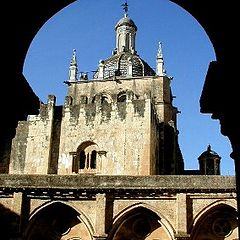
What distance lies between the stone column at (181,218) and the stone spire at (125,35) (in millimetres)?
27587

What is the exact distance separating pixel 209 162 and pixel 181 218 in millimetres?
18489

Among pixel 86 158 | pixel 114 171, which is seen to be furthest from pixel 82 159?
pixel 114 171

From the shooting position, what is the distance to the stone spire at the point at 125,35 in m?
43.8

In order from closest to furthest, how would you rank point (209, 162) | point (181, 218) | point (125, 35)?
1. point (181, 218)
2. point (209, 162)
3. point (125, 35)

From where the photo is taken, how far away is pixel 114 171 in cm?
2591

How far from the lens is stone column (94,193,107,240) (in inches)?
676

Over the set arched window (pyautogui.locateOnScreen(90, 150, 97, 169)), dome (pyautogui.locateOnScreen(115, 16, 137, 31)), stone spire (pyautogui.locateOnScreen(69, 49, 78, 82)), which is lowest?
arched window (pyautogui.locateOnScreen(90, 150, 97, 169))

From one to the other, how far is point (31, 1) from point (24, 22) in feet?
0.91

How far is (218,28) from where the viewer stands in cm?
584

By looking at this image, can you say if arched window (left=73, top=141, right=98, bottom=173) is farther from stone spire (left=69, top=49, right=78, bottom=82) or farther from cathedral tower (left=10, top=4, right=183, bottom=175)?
stone spire (left=69, top=49, right=78, bottom=82)

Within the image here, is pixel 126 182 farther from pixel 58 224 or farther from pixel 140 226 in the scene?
pixel 58 224

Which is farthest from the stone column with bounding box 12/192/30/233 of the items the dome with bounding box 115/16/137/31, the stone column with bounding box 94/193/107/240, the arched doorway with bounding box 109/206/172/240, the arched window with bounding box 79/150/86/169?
the dome with bounding box 115/16/137/31

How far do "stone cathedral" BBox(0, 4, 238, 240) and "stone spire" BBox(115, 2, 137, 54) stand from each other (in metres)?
0.09

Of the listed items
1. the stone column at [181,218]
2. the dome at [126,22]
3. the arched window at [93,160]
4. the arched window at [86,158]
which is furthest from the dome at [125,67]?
the stone column at [181,218]
